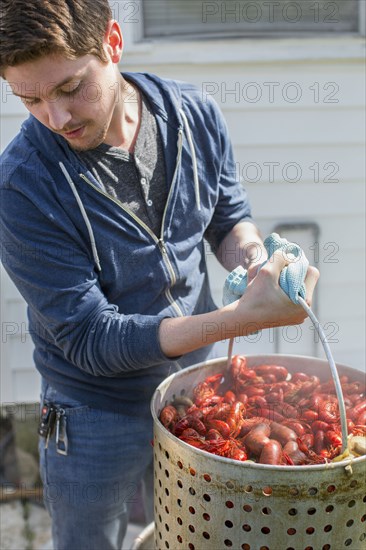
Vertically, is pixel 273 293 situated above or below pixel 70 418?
above

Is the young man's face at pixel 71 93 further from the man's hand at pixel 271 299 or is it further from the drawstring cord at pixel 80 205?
the man's hand at pixel 271 299

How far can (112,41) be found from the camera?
2.03 m

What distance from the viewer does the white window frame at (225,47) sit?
3.32 meters

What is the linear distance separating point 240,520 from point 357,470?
0.30 meters

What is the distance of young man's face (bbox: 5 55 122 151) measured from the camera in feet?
6.00

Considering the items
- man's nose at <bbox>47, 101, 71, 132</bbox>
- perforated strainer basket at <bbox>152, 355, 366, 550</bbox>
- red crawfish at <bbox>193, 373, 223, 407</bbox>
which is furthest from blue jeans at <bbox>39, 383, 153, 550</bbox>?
man's nose at <bbox>47, 101, 71, 132</bbox>

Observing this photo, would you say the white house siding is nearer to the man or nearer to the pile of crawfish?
the man

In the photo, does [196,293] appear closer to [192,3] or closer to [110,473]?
[110,473]

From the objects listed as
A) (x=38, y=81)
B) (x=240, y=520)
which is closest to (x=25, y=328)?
(x=38, y=81)

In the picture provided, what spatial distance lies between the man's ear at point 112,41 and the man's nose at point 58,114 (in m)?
0.23

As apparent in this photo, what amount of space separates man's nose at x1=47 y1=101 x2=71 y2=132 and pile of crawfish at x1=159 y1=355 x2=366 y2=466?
85 cm

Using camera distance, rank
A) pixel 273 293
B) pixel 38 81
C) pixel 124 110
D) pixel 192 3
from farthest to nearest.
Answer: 1. pixel 192 3
2. pixel 124 110
3. pixel 38 81
4. pixel 273 293

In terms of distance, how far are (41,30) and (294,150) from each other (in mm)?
2125

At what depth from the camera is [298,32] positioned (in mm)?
3457
